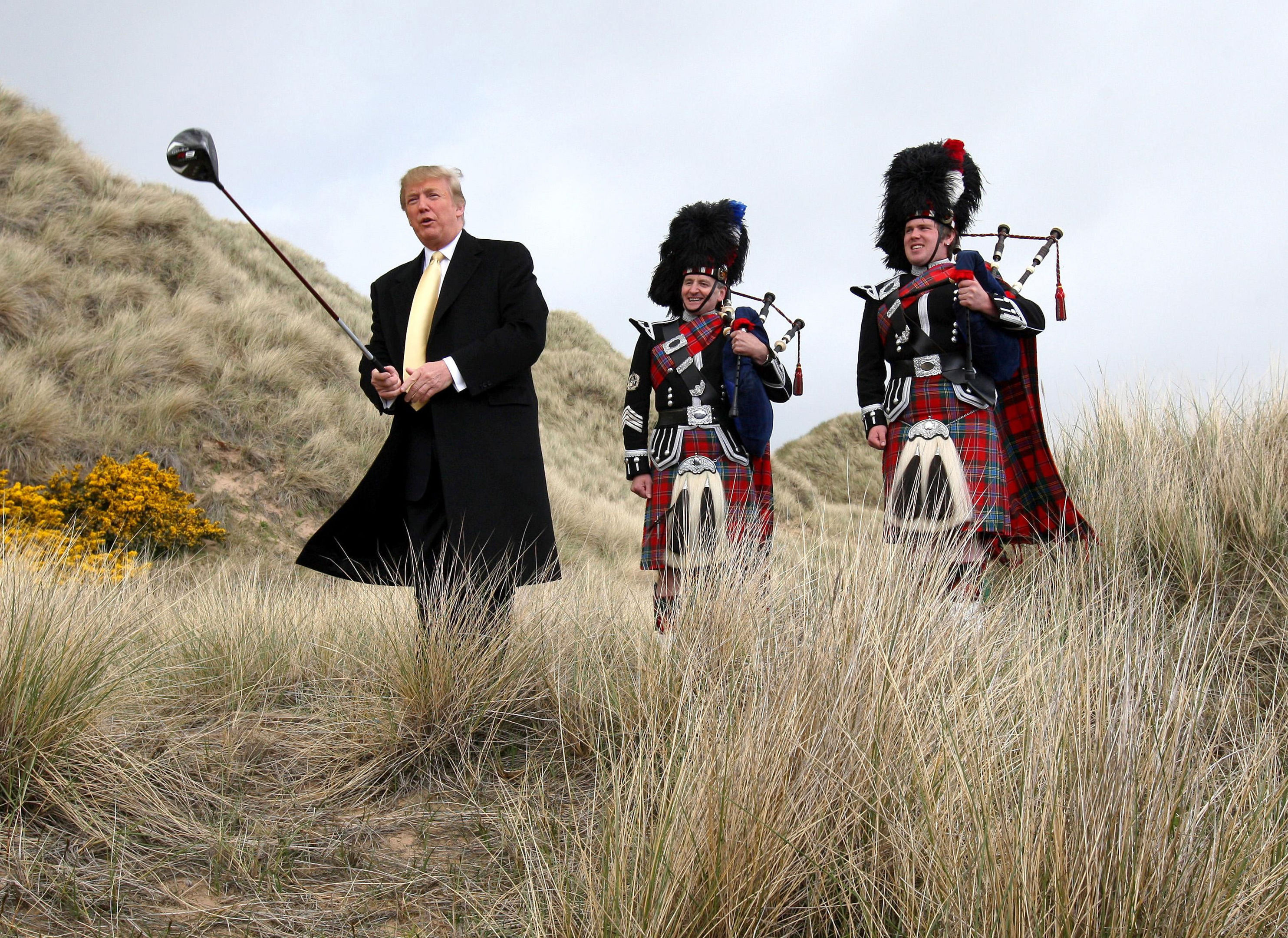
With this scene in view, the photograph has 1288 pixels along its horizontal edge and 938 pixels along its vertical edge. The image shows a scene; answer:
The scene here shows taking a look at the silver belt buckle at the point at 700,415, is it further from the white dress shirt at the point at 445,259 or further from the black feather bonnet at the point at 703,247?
the white dress shirt at the point at 445,259

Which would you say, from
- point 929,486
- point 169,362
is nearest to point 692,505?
point 929,486

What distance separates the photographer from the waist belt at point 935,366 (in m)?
3.94

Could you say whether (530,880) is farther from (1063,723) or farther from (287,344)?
(287,344)

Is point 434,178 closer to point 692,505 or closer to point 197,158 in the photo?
point 197,158

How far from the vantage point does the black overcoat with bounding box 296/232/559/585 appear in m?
3.57

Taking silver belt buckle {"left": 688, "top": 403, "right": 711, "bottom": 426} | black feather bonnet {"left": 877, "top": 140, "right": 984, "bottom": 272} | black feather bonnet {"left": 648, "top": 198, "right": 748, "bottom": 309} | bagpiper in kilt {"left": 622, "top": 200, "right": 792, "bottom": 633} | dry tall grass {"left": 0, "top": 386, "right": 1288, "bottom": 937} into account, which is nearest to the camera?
dry tall grass {"left": 0, "top": 386, "right": 1288, "bottom": 937}

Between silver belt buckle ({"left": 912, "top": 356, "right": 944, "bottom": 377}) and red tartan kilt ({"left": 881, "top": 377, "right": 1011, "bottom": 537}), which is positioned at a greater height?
silver belt buckle ({"left": 912, "top": 356, "right": 944, "bottom": 377})

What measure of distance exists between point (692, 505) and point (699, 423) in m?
0.40

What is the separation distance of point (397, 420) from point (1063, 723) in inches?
106

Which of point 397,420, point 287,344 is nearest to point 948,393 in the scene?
point 397,420

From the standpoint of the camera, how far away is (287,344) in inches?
471

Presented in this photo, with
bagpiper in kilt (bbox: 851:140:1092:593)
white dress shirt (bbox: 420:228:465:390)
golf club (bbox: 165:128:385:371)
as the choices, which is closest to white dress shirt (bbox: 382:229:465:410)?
white dress shirt (bbox: 420:228:465:390)

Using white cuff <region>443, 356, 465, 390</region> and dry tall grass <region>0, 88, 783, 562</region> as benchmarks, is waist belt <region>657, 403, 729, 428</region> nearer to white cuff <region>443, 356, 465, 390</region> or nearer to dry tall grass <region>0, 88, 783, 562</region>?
white cuff <region>443, 356, 465, 390</region>

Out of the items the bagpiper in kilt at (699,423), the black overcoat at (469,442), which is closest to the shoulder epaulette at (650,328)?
the bagpiper in kilt at (699,423)
